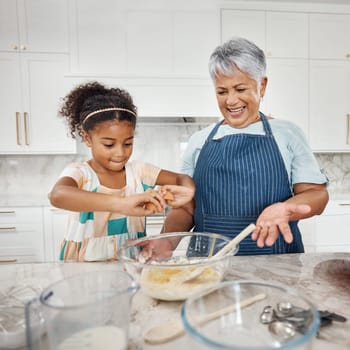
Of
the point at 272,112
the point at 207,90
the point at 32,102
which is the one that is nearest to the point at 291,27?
the point at 272,112

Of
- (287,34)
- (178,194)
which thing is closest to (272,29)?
(287,34)

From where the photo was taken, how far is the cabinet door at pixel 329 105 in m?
2.64

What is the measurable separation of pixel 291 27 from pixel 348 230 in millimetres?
1729

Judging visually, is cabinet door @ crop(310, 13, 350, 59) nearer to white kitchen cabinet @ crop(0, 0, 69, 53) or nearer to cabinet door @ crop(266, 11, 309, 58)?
cabinet door @ crop(266, 11, 309, 58)

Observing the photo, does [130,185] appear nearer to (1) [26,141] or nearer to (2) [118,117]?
(2) [118,117]

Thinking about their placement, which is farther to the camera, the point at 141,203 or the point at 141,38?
the point at 141,38

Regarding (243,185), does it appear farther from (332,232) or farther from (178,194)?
(332,232)

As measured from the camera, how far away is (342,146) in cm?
270

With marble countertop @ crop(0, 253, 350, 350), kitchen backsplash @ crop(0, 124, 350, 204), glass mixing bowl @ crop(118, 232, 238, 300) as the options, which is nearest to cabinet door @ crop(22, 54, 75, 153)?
kitchen backsplash @ crop(0, 124, 350, 204)

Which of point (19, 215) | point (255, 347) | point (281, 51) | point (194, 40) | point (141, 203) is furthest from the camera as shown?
point (281, 51)

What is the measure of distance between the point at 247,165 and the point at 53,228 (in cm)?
165

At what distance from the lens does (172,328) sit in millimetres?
525

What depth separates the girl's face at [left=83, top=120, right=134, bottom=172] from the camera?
101 centimetres

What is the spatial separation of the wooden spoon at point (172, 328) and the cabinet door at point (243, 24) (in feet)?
7.85
